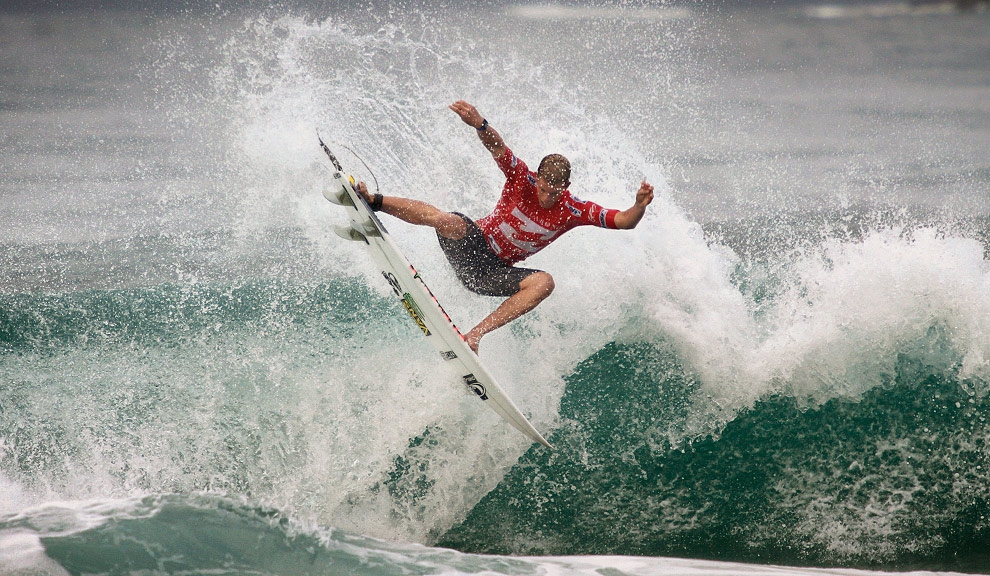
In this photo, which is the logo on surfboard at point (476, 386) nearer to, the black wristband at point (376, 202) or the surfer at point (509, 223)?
the surfer at point (509, 223)

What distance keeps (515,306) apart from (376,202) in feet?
3.23

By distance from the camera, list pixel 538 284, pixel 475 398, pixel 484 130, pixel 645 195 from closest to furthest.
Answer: pixel 645 195, pixel 484 130, pixel 538 284, pixel 475 398

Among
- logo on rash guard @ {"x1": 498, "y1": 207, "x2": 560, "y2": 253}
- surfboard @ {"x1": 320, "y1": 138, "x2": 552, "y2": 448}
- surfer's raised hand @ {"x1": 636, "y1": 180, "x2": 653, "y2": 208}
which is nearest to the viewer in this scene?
surfer's raised hand @ {"x1": 636, "y1": 180, "x2": 653, "y2": 208}

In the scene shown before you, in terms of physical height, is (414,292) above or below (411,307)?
above

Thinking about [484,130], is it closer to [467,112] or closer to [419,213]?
[467,112]

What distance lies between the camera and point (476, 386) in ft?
14.2

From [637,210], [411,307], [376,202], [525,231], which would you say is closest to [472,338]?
[411,307]

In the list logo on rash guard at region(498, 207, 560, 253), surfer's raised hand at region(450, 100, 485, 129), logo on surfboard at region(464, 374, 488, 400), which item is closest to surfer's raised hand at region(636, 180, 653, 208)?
logo on rash guard at region(498, 207, 560, 253)

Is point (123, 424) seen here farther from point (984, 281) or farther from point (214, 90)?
point (214, 90)

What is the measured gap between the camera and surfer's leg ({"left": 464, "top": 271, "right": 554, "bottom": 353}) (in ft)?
13.6

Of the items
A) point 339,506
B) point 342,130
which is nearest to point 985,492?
point 339,506

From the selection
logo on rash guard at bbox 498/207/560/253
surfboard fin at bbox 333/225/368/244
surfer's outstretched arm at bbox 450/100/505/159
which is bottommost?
surfboard fin at bbox 333/225/368/244

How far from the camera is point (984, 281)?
507cm

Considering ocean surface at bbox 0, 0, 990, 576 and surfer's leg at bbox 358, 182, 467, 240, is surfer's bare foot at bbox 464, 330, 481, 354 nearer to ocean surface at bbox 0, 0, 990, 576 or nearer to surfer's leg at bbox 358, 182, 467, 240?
surfer's leg at bbox 358, 182, 467, 240
